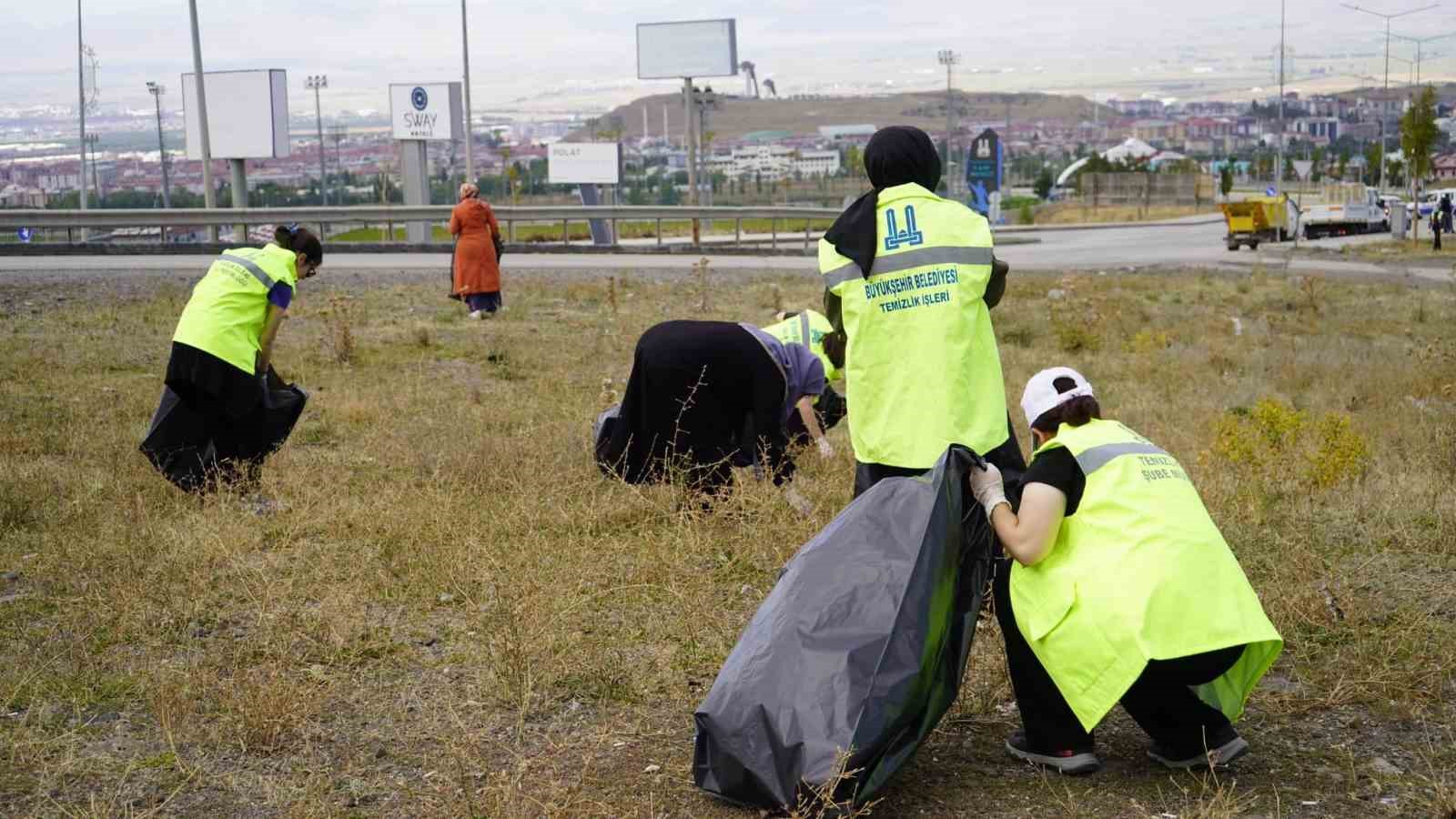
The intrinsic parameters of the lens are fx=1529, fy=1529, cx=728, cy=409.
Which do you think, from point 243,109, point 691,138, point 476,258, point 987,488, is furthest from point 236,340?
point 691,138

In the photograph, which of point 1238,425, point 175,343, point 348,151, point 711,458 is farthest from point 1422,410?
point 348,151

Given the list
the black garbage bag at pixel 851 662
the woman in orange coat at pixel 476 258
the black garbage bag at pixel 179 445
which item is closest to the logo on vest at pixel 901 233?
the black garbage bag at pixel 851 662

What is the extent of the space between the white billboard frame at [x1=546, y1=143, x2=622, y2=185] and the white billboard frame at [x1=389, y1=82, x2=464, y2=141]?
4452mm

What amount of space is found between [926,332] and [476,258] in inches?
446

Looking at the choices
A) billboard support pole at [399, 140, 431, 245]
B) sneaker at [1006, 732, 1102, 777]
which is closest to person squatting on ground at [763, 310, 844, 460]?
sneaker at [1006, 732, 1102, 777]

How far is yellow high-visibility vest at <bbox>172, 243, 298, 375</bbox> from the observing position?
7.05 metres

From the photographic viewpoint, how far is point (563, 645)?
17.1ft

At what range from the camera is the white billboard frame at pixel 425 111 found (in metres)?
47.4

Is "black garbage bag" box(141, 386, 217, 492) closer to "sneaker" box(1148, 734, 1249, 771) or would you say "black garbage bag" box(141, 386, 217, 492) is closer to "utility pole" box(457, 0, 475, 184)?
"sneaker" box(1148, 734, 1249, 771)

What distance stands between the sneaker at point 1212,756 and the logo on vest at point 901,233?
1.70 m

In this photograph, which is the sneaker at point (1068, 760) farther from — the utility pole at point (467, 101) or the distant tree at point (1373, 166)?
the distant tree at point (1373, 166)

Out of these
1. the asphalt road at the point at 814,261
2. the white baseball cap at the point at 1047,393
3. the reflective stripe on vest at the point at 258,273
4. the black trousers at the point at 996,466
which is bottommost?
the asphalt road at the point at 814,261

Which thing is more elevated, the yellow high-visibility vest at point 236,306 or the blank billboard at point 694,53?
the blank billboard at point 694,53

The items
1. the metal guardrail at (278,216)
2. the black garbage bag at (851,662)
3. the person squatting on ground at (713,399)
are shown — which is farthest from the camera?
the metal guardrail at (278,216)
